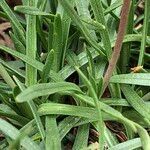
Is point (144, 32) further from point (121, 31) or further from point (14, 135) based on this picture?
point (14, 135)

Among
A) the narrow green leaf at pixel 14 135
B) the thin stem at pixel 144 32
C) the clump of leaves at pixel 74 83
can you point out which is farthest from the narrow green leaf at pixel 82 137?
the thin stem at pixel 144 32

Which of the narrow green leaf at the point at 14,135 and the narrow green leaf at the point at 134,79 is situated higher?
the narrow green leaf at the point at 134,79

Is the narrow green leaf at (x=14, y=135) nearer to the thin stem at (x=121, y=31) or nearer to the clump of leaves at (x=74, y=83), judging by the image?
the clump of leaves at (x=74, y=83)

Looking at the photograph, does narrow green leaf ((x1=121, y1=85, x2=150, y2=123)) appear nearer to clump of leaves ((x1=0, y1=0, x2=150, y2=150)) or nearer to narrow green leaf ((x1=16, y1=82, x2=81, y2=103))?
clump of leaves ((x1=0, y1=0, x2=150, y2=150))

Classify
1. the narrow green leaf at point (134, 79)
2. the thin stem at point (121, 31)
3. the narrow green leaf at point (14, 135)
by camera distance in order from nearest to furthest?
the thin stem at point (121, 31)
the narrow green leaf at point (14, 135)
the narrow green leaf at point (134, 79)

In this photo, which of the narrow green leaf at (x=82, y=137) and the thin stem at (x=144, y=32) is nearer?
the narrow green leaf at (x=82, y=137)

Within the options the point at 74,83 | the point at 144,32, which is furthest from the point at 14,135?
the point at 144,32

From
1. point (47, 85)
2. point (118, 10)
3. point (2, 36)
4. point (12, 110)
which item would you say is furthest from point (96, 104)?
point (2, 36)

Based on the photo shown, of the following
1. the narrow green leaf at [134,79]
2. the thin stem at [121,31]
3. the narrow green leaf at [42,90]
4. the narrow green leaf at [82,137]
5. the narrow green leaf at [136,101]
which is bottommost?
the narrow green leaf at [82,137]

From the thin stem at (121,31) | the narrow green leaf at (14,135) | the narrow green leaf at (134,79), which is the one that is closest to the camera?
the thin stem at (121,31)
